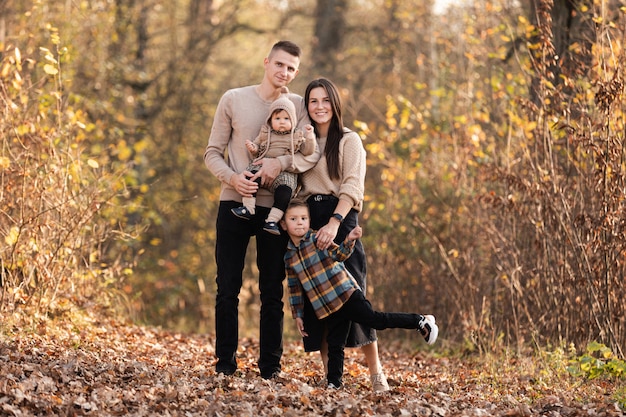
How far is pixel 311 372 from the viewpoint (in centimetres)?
698

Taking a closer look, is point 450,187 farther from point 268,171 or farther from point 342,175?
point 268,171

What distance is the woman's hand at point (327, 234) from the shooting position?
19.0ft

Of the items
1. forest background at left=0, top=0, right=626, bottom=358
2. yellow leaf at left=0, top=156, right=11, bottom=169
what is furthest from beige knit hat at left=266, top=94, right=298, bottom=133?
yellow leaf at left=0, top=156, right=11, bottom=169

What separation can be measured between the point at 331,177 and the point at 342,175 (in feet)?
0.26

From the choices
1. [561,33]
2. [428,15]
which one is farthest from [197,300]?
[561,33]

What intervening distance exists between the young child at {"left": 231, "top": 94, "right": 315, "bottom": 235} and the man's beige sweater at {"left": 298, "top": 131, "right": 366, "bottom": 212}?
14cm

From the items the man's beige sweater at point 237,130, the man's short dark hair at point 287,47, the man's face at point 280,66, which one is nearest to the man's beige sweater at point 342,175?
the man's beige sweater at point 237,130

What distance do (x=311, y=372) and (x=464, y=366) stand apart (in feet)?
5.21

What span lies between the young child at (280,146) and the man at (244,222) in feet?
0.37

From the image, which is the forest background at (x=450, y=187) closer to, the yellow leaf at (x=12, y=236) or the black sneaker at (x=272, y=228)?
the yellow leaf at (x=12, y=236)

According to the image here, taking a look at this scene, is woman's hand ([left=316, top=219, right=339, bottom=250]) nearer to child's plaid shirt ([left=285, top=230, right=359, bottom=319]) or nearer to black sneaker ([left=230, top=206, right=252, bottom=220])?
child's plaid shirt ([left=285, top=230, right=359, bottom=319])

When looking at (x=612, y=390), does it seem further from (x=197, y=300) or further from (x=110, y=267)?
(x=197, y=300)

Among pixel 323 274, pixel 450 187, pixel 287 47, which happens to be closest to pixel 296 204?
pixel 323 274

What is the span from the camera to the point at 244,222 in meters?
6.04
